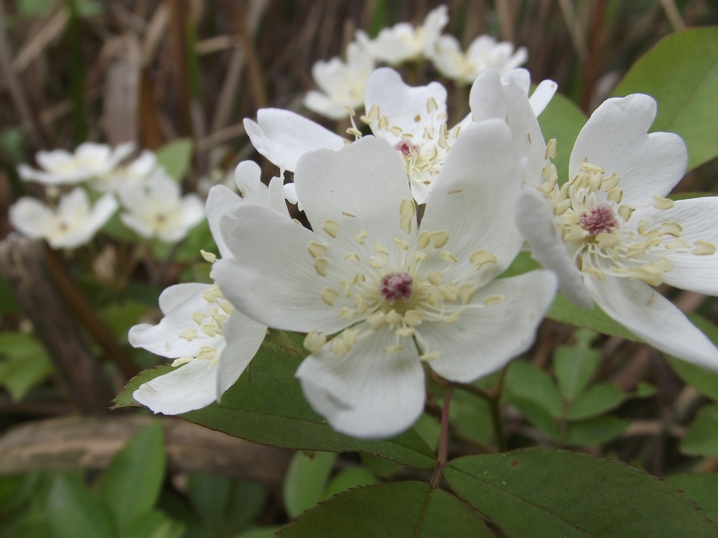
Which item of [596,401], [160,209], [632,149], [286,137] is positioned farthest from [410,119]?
[160,209]

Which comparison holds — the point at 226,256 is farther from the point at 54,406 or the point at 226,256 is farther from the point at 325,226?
the point at 54,406

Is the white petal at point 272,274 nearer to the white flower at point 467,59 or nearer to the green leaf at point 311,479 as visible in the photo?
the green leaf at point 311,479

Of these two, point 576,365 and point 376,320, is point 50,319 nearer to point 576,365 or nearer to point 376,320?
point 376,320

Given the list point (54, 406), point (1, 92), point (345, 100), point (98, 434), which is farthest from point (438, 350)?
point (1, 92)

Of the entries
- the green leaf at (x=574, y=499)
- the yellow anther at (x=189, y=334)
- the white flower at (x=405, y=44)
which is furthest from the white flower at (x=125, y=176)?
the green leaf at (x=574, y=499)

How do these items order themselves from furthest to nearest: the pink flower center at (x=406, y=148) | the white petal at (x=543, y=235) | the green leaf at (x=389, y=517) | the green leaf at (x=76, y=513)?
the green leaf at (x=76, y=513) < the pink flower center at (x=406, y=148) < the green leaf at (x=389, y=517) < the white petal at (x=543, y=235)

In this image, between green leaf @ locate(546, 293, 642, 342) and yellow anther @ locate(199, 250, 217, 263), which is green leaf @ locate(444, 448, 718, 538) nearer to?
green leaf @ locate(546, 293, 642, 342)

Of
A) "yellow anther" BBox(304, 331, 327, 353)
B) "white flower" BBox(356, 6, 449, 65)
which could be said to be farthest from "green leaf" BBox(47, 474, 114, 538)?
"white flower" BBox(356, 6, 449, 65)
